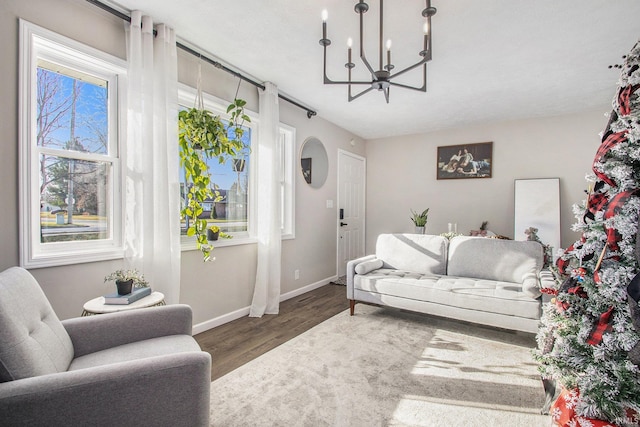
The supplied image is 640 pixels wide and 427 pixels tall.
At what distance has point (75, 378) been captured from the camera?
107 cm

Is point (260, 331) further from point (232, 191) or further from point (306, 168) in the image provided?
point (306, 168)

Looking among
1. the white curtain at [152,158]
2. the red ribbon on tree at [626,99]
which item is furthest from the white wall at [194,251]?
the red ribbon on tree at [626,99]

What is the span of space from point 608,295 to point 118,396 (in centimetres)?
181

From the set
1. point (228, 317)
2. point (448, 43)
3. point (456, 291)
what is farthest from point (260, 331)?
point (448, 43)

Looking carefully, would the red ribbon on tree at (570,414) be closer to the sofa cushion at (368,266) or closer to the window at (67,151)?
the sofa cushion at (368,266)

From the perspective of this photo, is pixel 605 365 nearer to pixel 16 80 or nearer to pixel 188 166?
pixel 188 166

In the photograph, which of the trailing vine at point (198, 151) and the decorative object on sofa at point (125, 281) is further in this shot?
the trailing vine at point (198, 151)

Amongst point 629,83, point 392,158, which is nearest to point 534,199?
point 392,158

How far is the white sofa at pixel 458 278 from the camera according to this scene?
2580 mm

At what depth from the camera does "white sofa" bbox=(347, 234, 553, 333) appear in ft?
8.46

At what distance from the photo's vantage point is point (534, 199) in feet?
14.6

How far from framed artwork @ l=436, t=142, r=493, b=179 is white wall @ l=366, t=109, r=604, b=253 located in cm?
8

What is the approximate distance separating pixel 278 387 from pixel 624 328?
1.74 meters

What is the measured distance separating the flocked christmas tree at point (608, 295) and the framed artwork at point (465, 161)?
12.3 feet
